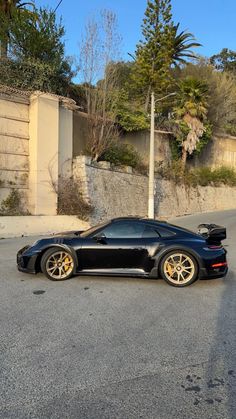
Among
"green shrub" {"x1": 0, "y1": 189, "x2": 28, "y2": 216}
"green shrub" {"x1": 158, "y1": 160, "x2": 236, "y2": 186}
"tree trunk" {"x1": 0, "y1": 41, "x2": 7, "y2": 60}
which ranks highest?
"tree trunk" {"x1": 0, "y1": 41, "x2": 7, "y2": 60}

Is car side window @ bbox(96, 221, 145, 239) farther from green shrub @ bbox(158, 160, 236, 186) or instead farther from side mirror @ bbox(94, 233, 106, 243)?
green shrub @ bbox(158, 160, 236, 186)

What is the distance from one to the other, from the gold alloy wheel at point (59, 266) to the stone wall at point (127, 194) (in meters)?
13.7

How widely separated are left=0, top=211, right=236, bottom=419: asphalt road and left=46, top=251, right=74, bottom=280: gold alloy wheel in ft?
1.49

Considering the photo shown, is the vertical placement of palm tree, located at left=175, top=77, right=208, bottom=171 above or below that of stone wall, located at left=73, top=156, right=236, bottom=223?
above

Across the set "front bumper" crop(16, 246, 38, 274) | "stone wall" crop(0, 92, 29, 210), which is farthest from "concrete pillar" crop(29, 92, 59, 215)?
"front bumper" crop(16, 246, 38, 274)

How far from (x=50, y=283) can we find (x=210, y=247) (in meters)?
3.02

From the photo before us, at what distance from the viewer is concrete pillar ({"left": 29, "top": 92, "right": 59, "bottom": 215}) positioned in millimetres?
19984

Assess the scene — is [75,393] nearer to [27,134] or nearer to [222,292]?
[222,292]

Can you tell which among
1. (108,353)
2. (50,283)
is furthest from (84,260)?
(108,353)

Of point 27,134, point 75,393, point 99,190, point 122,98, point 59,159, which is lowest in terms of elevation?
point 75,393

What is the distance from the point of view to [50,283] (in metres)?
6.93

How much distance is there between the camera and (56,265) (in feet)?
23.5

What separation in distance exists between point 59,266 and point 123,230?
140cm

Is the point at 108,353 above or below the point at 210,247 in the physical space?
below
